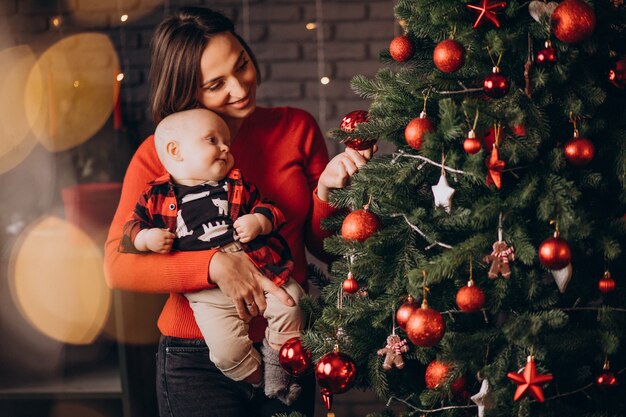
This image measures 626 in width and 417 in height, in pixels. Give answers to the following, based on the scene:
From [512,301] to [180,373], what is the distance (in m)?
0.82

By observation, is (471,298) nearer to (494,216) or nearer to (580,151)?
(494,216)

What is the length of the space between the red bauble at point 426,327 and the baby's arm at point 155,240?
60 centimetres

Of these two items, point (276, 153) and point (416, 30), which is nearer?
point (416, 30)

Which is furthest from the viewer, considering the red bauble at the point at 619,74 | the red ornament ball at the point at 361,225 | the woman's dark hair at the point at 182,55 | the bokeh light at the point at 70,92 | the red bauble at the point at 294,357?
the bokeh light at the point at 70,92

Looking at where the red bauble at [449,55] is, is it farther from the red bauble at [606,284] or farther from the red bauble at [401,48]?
the red bauble at [606,284]

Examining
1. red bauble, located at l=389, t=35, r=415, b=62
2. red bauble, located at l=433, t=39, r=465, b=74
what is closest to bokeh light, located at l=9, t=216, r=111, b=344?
red bauble, located at l=389, t=35, r=415, b=62

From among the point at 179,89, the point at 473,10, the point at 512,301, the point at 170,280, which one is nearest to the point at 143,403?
the point at 170,280

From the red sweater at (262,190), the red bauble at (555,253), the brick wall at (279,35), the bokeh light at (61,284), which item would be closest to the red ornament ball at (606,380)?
the red bauble at (555,253)

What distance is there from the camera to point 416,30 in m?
1.52

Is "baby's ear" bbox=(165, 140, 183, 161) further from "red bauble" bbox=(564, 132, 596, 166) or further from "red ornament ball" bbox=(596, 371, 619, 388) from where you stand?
"red ornament ball" bbox=(596, 371, 619, 388)

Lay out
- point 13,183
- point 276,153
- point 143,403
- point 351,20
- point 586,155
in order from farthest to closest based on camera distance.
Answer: point 351,20 → point 13,183 → point 143,403 → point 276,153 → point 586,155

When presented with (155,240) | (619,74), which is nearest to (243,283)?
(155,240)

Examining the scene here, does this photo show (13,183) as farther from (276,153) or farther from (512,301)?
(512,301)

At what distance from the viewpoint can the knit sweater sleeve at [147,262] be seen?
1.66 meters
